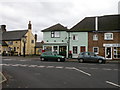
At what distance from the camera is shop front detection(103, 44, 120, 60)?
31.2 meters

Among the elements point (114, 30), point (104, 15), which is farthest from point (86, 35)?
point (104, 15)

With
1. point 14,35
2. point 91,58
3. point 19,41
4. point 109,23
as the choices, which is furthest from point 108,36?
point 14,35

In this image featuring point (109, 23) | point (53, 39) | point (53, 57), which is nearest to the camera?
→ point (53, 57)

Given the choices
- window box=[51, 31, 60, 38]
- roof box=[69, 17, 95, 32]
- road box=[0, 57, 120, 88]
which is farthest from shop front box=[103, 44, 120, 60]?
road box=[0, 57, 120, 88]

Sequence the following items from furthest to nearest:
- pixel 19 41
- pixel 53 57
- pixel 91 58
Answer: pixel 19 41, pixel 53 57, pixel 91 58

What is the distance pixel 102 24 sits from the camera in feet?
113

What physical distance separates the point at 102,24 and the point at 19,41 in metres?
30.0

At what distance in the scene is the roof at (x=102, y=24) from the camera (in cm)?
3259

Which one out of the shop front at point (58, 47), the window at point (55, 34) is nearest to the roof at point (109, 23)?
the shop front at point (58, 47)

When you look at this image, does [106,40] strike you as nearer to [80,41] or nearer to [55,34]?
[80,41]

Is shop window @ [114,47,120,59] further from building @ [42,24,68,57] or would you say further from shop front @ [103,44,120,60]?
building @ [42,24,68,57]

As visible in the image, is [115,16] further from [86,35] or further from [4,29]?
[4,29]

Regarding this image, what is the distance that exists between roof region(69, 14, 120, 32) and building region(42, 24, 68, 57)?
280 centimetres

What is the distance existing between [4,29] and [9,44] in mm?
10818
